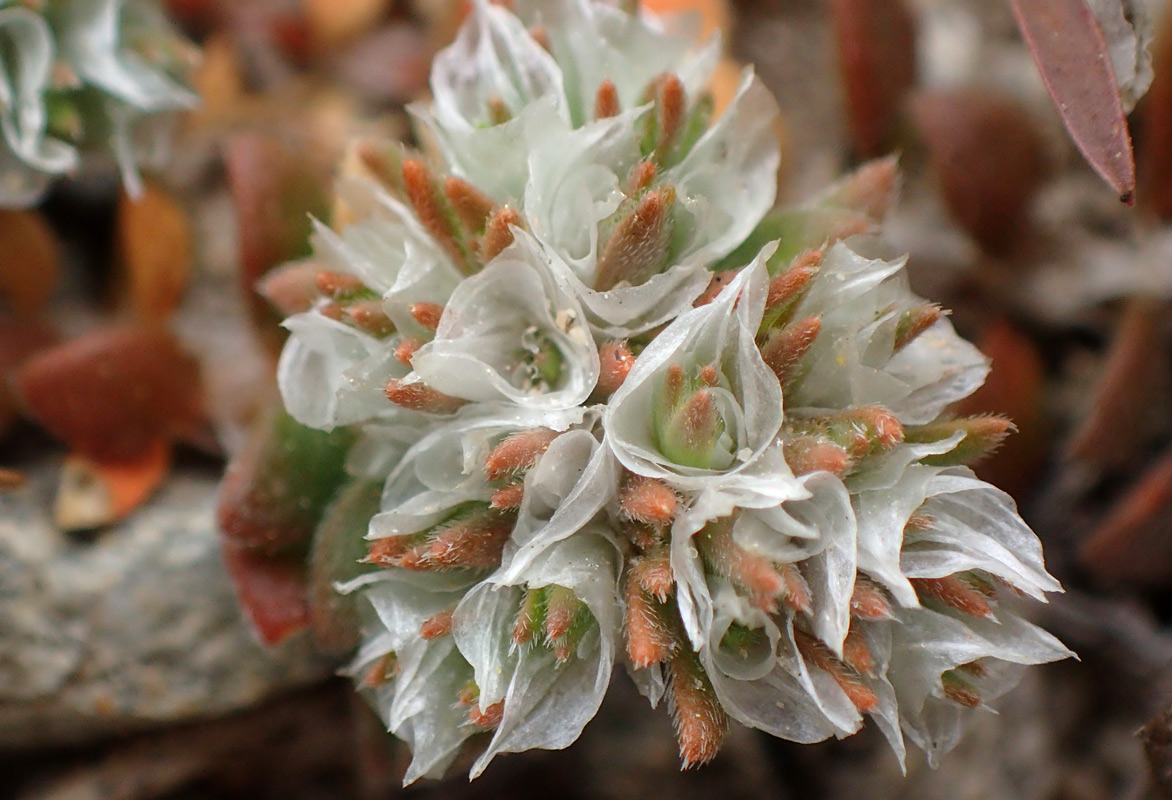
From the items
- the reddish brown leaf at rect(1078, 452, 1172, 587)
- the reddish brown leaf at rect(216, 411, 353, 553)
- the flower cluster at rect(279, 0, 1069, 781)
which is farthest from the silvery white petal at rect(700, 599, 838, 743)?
the reddish brown leaf at rect(1078, 452, 1172, 587)

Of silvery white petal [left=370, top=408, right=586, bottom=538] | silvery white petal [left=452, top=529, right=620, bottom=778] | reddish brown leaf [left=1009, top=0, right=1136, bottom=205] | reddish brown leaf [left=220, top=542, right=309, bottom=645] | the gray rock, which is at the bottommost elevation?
the gray rock

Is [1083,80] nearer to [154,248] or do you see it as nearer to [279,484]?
[279,484]

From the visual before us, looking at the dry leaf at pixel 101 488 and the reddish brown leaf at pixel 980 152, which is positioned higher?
the reddish brown leaf at pixel 980 152

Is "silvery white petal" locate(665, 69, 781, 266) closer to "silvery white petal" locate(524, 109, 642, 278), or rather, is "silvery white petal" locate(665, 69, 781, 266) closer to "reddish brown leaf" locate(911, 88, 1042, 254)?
"silvery white petal" locate(524, 109, 642, 278)

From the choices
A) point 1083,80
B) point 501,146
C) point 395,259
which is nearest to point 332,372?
point 395,259

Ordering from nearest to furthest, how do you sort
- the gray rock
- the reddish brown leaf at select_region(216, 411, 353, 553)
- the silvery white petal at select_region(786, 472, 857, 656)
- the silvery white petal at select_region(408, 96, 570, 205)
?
the silvery white petal at select_region(786, 472, 857, 656), the silvery white petal at select_region(408, 96, 570, 205), the reddish brown leaf at select_region(216, 411, 353, 553), the gray rock

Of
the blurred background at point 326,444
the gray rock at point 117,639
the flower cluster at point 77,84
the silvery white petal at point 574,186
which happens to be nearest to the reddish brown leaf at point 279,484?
the blurred background at point 326,444

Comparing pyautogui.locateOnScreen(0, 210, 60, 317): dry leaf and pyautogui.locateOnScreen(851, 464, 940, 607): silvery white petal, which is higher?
pyautogui.locateOnScreen(851, 464, 940, 607): silvery white petal

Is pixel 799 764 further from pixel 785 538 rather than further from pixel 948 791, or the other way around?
pixel 785 538

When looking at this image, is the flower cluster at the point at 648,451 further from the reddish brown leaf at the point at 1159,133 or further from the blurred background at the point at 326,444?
the reddish brown leaf at the point at 1159,133
